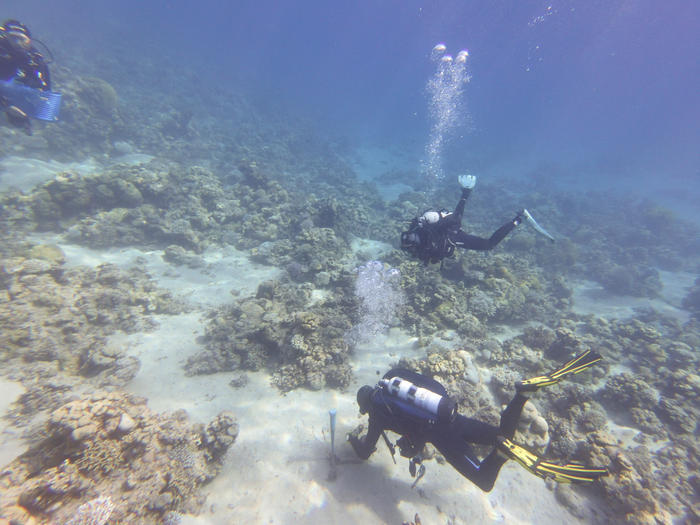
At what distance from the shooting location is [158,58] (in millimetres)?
37688

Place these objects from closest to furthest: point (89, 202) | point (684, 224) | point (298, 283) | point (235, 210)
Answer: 1. point (298, 283)
2. point (89, 202)
3. point (235, 210)
4. point (684, 224)

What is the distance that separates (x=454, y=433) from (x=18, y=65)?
13426 mm

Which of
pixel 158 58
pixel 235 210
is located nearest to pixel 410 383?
pixel 235 210

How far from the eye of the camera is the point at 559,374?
4.04 m

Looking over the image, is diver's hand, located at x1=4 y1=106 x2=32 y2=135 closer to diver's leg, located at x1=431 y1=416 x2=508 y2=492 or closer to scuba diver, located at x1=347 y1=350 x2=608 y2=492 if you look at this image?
scuba diver, located at x1=347 y1=350 x2=608 y2=492

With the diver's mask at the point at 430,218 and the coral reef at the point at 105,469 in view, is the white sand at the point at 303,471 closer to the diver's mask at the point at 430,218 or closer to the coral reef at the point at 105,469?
the coral reef at the point at 105,469

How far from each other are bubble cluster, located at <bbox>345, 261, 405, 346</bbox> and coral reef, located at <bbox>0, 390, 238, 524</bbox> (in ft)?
13.6

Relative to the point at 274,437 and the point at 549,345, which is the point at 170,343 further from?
the point at 549,345

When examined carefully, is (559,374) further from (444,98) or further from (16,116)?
(444,98)

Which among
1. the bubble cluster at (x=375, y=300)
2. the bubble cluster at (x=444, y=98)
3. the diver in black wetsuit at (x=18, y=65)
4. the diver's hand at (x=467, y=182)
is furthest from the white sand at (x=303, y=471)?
the bubble cluster at (x=444, y=98)

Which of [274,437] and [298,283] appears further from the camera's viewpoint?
[298,283]

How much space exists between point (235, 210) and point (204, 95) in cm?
3048

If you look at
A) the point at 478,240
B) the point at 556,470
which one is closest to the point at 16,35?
the point at 478,240

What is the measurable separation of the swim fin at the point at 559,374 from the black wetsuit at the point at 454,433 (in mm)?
172
